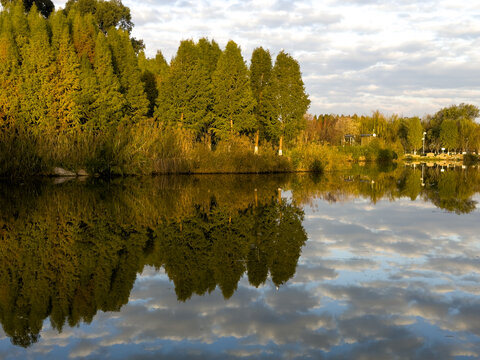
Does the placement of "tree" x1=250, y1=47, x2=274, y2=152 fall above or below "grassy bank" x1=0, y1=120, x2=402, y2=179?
above

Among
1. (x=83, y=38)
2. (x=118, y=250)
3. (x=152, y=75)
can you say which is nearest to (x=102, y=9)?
(x=152, y=75)

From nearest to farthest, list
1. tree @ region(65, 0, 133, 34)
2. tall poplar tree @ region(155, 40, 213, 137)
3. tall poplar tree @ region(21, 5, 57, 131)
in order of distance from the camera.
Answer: tall poplar tree @ region(21, 5, 57, 131) → tall poplar tree @ region(155, 40, 213, 137) → tree @ region(65, 0, 133, 34)

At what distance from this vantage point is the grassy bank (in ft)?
76.3

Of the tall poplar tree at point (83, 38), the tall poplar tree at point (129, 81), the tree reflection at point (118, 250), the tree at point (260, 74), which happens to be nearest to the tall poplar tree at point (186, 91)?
the tall poplar tree at point (129, 81)

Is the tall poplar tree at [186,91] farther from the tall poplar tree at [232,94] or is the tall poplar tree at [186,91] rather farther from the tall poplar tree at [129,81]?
the tall poplar tree at [129,81]

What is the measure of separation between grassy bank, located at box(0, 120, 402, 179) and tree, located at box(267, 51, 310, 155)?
3.76m

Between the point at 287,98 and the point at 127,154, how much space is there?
13473mm

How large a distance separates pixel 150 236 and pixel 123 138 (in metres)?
17.9

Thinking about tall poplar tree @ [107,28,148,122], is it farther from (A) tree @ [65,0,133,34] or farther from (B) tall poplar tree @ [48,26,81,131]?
(A) tree @ [65,0,133,34]

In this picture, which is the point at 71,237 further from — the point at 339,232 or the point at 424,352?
the point at 424,352

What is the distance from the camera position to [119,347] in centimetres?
403

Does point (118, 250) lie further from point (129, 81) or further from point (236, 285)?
point (129, 81)

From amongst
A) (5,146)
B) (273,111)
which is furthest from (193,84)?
(5,146)

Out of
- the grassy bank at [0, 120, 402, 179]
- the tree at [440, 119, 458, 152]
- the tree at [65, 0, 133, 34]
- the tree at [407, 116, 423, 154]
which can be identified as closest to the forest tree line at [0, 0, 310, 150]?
the grassy bank at [0, 120, 402, 179]
